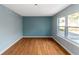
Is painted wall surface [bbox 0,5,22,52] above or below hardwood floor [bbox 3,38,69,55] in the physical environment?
above

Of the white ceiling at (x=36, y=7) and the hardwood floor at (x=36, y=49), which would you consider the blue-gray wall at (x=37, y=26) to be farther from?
the white ceiling at (x=36, y=7)

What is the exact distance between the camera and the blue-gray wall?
10492 millimetres

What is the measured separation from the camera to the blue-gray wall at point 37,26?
10.5 meters

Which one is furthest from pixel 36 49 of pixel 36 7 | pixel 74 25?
pixel 74 25

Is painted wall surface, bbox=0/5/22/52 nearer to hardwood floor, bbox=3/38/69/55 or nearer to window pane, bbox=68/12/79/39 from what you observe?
hardwood floor, bbox=3/38/69/55

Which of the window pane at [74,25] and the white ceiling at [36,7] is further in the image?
the white ceiling at [36,7]

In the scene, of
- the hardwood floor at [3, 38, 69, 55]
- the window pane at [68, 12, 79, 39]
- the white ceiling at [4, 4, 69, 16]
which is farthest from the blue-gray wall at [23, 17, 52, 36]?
the window pane at [68, 12, 79, 39]

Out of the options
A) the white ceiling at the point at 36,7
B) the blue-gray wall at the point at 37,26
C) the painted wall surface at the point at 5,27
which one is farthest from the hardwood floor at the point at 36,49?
the blue-gray wall at the point at 37,26

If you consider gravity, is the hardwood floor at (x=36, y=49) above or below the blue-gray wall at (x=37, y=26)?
below

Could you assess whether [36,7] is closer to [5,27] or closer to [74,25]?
[5,27]

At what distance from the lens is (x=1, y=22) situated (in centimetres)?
469

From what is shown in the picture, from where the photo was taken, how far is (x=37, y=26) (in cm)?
1060
